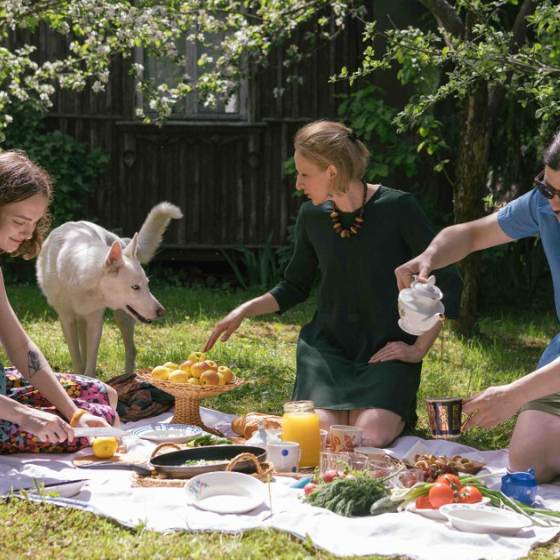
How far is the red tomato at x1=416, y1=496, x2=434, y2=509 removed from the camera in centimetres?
344

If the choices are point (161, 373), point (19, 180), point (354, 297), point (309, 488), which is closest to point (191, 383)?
point (161, 373)

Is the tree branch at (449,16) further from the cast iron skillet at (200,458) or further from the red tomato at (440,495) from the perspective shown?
the red tomato at (440,495)

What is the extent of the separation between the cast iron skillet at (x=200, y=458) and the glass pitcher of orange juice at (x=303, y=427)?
0.72ft

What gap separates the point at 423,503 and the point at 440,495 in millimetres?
102

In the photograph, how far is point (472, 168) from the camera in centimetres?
791

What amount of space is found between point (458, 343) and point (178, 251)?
5448 millimetres

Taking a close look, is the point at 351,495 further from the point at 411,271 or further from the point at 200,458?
the point at 411,271

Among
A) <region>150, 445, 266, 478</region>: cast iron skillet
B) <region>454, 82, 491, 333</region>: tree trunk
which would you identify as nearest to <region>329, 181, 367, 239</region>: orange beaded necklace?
<region>150, 445, 266, 478</region>: cast iron skillet

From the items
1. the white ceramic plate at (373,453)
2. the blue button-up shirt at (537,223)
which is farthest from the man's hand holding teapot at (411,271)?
the white ceramic plate at (373,453)

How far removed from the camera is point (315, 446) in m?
4.19

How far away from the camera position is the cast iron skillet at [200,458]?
3.80 metres

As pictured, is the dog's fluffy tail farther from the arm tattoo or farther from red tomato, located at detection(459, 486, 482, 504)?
red tomato, located at detection(459, 486, 482, 504)

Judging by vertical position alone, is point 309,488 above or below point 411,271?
below

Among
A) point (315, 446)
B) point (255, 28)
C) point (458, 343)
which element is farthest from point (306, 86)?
point (315, 446)
